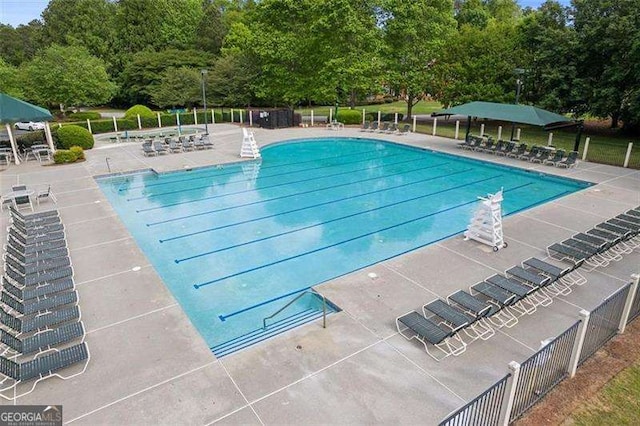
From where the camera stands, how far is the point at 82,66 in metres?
33.2

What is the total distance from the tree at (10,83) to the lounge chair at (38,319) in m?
34.1

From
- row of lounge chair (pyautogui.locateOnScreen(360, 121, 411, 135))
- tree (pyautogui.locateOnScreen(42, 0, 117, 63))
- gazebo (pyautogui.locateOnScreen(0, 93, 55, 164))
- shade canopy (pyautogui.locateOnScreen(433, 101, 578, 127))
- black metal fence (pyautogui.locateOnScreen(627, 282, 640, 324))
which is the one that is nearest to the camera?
black metal fence (pyautogui.locateOnScreen(627, 282, 640, 324))

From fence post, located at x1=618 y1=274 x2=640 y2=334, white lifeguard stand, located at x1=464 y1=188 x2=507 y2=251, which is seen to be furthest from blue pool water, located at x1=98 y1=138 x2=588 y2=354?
fence post, located at x1=618 y1=274 x2=640 y2=334

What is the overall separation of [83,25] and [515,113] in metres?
52.8

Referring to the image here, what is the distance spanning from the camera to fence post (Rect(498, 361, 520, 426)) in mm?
4367

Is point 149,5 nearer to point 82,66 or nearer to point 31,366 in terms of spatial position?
point 82,66

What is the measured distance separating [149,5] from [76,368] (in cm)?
5450

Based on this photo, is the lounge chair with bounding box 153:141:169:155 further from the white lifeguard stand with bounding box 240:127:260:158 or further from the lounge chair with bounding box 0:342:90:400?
the lounge chair with bounding box 0:342:90:400

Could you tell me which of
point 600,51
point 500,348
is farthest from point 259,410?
point 600,51

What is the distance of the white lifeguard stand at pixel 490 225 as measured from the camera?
9.47 meters

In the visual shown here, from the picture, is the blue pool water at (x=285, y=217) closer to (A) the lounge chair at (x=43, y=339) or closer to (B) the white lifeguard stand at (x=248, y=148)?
(B) the white lifeguard stand at (x=248, y=148)

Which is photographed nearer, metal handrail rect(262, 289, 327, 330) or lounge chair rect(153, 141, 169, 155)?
metal handrail rect(262, 289, 327, 330)

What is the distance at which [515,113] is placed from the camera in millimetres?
18109

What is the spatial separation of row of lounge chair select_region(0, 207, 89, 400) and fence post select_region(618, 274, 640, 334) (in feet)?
27.3
